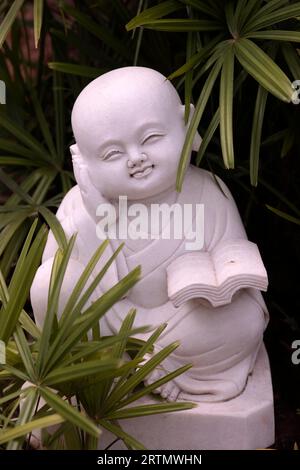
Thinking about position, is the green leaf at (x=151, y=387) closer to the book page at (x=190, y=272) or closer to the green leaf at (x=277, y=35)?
the book page at (x=190, y=272)

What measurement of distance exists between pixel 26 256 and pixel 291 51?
3.17 ft

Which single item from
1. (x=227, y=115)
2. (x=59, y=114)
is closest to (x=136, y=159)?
(x=227, y=115)

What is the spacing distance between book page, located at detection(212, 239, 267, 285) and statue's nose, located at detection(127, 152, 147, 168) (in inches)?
13.0

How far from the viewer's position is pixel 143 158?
2352mm

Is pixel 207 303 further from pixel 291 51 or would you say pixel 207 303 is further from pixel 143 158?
pixel 291 51

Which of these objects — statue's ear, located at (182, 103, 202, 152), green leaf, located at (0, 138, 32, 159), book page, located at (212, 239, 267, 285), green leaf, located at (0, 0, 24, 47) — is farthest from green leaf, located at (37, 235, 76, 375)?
green leaf, located at (0, 138, 32, 159)

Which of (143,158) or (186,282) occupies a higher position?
(143,158)

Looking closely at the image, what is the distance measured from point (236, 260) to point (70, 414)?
0.66 m

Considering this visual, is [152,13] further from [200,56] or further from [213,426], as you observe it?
[213,426]

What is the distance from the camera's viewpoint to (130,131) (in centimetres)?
233

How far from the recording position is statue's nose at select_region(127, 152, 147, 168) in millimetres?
2344

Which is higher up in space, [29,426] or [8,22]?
[8,22]

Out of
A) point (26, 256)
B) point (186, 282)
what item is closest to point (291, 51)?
point (186, 282)

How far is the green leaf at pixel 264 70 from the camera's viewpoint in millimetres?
2273
